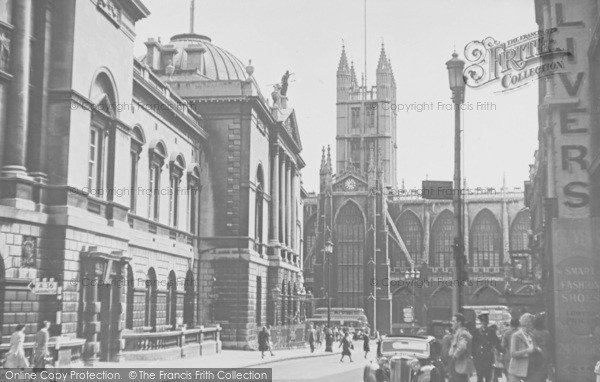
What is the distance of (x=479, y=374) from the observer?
1623cm

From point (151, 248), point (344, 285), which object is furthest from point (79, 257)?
point (344, 285)

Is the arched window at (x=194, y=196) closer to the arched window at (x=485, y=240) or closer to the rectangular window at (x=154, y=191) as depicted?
the rectangular window at (x=154, y=191)

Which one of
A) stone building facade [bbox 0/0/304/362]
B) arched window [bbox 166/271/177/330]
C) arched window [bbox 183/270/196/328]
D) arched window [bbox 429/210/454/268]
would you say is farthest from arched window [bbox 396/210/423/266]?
arched window [bbox 166/271/177/330]

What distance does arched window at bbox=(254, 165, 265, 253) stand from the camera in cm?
4538

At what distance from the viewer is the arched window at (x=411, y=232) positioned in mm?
96938

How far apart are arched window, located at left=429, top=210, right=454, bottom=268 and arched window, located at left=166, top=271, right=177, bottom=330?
61.9 m

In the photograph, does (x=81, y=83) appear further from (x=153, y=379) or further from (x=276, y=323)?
(x=276, y=323)

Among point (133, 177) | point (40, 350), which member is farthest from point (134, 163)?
point (40, 350)

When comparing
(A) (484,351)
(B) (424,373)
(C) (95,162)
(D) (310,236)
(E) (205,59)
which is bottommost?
(B) (424,373)

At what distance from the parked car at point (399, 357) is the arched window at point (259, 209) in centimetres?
2754

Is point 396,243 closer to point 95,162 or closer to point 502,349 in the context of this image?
point 95,162

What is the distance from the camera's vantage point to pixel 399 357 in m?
16.1

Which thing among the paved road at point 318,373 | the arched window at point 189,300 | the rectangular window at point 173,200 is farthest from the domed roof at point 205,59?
the paved road at point 318,373

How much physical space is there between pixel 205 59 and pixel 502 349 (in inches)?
1477
